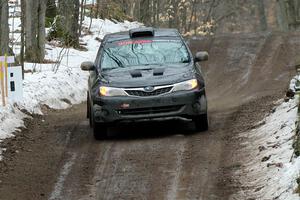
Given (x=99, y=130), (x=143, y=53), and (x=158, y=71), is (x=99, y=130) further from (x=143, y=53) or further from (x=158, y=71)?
(x=143, y=53)

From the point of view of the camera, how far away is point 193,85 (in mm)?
10805

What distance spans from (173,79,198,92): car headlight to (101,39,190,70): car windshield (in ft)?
2.92

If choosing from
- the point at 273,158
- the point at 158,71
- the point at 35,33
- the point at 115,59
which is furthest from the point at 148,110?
the point at 35,33

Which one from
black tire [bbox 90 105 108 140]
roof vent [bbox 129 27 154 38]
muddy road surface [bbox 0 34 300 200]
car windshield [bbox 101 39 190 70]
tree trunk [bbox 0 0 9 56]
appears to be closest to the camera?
muddy road surface [bbox 0 34 300 200]

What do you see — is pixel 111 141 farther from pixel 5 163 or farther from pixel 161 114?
pixel 5 163

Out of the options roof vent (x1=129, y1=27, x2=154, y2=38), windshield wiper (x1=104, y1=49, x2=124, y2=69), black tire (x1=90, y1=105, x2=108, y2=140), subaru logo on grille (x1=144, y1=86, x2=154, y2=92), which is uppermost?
roof vent (x1=129, y1=27, x2=154, y2=38)

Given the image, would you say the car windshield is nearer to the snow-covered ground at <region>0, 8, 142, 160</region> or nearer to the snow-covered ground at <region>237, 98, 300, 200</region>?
the snow-covered ground at <region>237, 98, 300, 200</region>

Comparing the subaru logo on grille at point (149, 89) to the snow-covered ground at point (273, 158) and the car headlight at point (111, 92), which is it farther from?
the snow-covered ground at point (273, 158)

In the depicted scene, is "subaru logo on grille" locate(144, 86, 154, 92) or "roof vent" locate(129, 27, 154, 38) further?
"roof vent" locate(129, 27, 154, 38)

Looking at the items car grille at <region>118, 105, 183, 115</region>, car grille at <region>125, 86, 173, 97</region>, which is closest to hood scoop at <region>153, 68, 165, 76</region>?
car grille at <region>125, 86, 173, 97</region>

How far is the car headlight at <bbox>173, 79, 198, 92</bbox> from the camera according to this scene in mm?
10672

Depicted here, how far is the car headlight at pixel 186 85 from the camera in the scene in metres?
10.7

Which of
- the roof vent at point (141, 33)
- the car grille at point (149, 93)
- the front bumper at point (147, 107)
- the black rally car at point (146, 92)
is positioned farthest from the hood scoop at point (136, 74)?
the roof vent at point (141, 33)

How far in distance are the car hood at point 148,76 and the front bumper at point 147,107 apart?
24 centimetres
